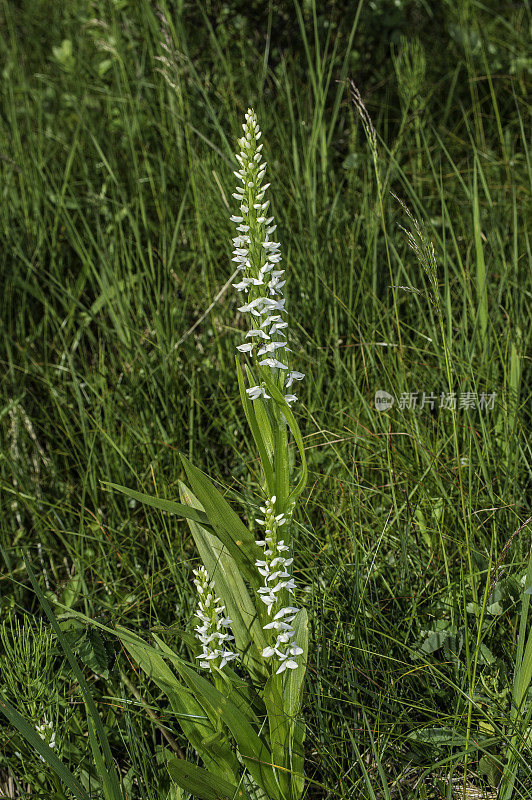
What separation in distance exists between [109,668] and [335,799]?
59 centimetres

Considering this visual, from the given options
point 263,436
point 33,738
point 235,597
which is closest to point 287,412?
point 263,436

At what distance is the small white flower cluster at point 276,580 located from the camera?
123 cm

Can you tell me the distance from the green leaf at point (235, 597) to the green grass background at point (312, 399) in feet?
Answer: 0.53

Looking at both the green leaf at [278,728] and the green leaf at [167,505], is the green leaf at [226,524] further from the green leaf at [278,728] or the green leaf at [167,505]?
the green leaf at [278,728]

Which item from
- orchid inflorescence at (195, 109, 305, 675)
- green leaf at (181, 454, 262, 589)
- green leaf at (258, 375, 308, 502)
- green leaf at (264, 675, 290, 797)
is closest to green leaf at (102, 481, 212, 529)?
green leaf at (181, 454, 262, 589)

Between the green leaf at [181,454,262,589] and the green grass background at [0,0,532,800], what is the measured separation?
344 millimetres

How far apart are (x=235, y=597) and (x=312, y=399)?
98 centimetres

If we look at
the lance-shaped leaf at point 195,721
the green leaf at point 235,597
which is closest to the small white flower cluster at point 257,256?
the green leaf at point 235,597

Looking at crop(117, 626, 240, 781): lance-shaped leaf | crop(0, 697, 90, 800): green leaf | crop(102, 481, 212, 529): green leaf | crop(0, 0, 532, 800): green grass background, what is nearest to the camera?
crop(0, 697, 90, 800): green leaf

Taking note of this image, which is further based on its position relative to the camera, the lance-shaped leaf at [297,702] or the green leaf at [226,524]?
the lance-shaped leaf at [297,702]

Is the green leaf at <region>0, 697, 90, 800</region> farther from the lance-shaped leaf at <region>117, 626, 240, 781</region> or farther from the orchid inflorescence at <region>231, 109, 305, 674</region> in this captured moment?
the orchid inflorescence at <region>231, 109, 305, 674</region>

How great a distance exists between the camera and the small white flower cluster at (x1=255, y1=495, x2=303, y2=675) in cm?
123

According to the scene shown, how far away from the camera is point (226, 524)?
1306 millimetres

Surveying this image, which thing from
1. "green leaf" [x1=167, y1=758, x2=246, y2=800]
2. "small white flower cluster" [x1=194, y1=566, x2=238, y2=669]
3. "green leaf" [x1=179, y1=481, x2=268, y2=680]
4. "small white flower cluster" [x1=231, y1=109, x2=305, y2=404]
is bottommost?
"green leaf" [x1=167, y1=758, x2=246, y2=800]
